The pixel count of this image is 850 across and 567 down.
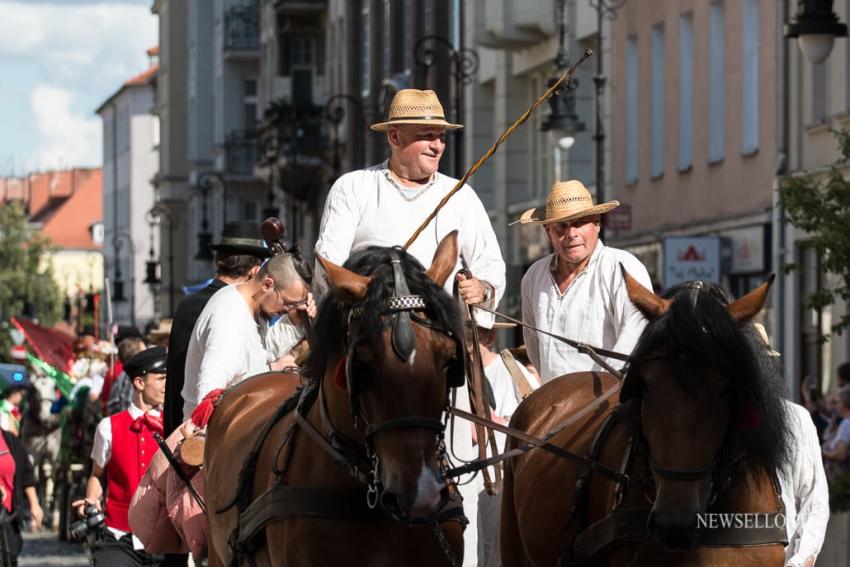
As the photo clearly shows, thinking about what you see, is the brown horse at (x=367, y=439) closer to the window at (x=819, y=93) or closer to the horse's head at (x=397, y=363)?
the horse's head at (x=397, y=363)

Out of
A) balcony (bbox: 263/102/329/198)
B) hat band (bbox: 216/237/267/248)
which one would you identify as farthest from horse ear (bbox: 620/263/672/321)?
balcony (bbox: 263/102/329/198)

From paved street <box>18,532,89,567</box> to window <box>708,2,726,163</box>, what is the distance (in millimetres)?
10404

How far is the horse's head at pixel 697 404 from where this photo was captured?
8.19 m

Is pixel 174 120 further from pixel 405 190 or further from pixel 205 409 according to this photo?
pixel 405 190

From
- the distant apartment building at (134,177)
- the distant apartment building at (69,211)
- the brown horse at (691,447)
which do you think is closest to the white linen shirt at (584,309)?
the brown horse at (691,447)

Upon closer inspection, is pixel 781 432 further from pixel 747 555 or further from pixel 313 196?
pixel 313 196

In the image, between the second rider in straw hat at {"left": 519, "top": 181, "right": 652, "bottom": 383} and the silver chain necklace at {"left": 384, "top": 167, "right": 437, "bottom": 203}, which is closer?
the silver chain necklace at {"left": 384, "top": 167, "right": 437, "bottom": 203}

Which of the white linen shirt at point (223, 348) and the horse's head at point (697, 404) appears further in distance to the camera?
the white linen shirt at point (223, 348)

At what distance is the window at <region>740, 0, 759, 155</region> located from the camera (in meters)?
30.2

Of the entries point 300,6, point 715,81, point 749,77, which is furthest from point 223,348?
point 300,6

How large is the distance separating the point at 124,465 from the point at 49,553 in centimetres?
1289

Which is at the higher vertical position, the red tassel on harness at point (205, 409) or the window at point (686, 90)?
the window at point (686, 90)

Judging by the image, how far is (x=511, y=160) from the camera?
4284 cm

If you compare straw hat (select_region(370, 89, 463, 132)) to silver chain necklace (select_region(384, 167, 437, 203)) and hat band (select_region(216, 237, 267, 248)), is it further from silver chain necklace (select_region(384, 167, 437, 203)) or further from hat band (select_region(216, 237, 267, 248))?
hat band (select_region(216, 237, 267, 248))
